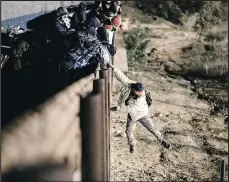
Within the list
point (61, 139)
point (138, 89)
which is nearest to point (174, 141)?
point (138, 89)

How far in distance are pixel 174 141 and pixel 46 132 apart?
4.76 metres

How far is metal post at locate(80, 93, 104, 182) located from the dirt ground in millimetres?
3311

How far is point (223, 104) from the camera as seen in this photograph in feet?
27.5

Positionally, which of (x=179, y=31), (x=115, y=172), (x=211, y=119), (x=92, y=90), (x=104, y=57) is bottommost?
(x=115, y=172)

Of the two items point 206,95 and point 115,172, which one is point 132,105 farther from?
point 206,95

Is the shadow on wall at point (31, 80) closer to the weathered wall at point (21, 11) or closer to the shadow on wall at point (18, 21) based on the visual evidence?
the shadow on wall at point (18, 21)

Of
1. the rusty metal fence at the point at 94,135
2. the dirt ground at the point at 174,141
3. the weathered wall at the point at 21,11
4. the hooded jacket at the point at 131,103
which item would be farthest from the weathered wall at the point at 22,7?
the rusty metal fence at the point at 94,135

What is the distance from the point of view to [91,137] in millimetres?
2158

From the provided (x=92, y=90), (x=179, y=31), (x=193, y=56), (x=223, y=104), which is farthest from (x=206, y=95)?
(x=92, y=90)

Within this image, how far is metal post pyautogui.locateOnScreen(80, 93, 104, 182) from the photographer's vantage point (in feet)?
6.76

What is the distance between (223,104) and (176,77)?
1621 millimetres

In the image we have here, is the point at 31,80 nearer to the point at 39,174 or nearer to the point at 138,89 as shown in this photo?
the point at 138,89

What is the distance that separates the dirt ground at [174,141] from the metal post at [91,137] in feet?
10.9

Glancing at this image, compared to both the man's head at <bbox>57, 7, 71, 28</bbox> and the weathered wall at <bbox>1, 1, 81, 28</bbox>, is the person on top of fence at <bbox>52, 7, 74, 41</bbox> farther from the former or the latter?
the weathered wall at <bbox>1, 1, 81, 28</bbox>
